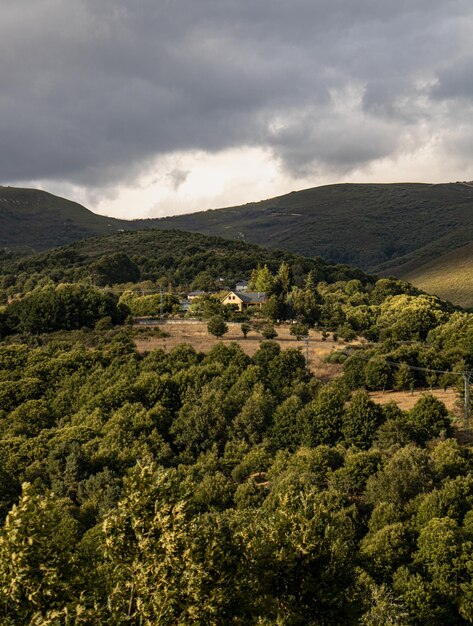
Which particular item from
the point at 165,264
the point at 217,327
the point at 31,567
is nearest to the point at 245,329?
the point at 217,327

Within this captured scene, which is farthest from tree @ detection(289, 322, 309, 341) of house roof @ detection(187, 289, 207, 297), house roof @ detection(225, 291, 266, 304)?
house roof @ detection(187, 289, 207, 297)

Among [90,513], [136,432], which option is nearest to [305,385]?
[136,432]

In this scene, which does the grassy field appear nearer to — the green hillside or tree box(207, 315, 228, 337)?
tree box(207, 315, 228, 337)

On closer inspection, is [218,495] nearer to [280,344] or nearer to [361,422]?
[361,422]

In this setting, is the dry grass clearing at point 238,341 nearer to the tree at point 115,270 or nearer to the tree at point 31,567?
the tree at point 31,567

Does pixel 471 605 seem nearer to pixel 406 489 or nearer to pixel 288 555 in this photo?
pixel 406 489
